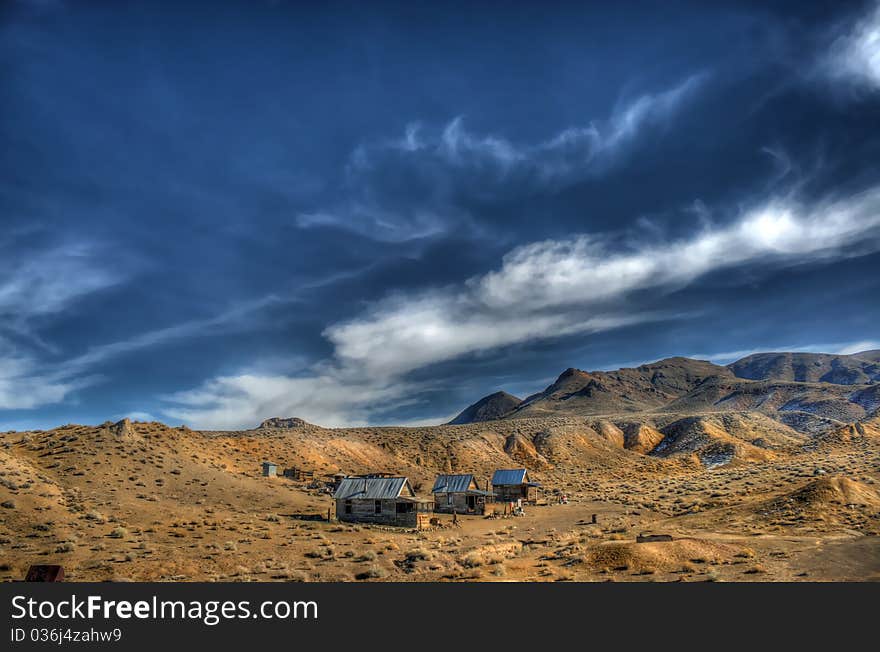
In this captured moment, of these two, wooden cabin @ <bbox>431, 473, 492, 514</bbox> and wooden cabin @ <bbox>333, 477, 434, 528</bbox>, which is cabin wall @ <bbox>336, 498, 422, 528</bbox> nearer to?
wooden cabin @ <bbox>333, 477, 434, 528</bbox>

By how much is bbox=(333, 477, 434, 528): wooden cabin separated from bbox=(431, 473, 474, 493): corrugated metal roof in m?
10.0

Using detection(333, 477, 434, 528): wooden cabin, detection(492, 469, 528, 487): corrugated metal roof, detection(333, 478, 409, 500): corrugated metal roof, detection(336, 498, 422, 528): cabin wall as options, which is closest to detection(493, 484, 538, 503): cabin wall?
detection(492, 469, 528, 487): corrugated metal roof

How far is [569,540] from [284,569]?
60.5 feet

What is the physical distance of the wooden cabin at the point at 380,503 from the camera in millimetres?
44094

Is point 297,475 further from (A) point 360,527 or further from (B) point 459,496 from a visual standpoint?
(A) point 360,527

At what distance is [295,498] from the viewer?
55000mm

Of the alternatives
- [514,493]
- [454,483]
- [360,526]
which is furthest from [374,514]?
[514,493]

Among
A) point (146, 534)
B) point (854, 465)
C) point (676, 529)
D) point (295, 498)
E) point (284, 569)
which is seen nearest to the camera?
point (284, 569)

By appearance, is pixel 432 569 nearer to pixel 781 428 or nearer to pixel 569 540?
pixel 569 540

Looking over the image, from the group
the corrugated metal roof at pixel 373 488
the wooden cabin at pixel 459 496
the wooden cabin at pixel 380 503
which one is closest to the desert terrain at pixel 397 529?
the wooden cabin at pixel 380 503

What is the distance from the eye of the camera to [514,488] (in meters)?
63.5

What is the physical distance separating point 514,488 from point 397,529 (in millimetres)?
24568
